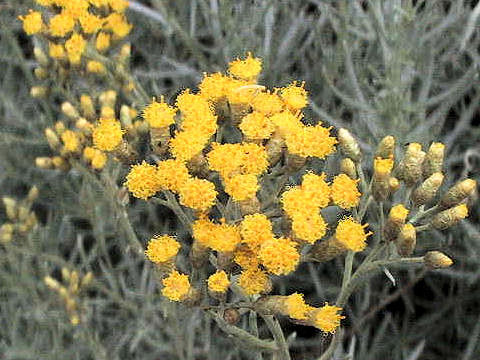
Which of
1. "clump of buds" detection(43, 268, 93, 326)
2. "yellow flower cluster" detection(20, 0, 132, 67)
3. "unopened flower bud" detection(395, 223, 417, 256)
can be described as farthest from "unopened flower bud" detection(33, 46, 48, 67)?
"unopened flower bud" detection(395, 223, 417, 256)

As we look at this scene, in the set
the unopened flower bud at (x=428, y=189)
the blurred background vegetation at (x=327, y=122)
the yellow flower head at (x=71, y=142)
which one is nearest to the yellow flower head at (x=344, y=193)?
the unopened flower bud at (x=428, y=189)

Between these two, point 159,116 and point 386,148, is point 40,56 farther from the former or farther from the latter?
point 386,148

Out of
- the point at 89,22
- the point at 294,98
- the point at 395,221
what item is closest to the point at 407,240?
the point at 395,221

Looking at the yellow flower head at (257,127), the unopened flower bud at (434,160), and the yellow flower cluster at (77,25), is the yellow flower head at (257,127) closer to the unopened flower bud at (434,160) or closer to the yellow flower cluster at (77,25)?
the unopened flower bud at (434,160)

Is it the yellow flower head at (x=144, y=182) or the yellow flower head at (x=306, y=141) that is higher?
the yellow flower head at (x=306, y=141)

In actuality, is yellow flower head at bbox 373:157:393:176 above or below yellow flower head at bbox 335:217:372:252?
above

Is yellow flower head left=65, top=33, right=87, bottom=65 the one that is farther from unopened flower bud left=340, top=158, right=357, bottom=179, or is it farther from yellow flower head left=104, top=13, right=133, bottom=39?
unopened flower bud left=340, top=158, right=357, bottom=179
